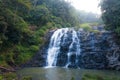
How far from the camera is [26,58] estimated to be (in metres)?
30.9

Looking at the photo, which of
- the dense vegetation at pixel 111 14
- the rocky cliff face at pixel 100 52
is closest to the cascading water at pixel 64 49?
the rocky cliff face at pixel 100 52

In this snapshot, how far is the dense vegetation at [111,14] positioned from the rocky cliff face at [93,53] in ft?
3.32

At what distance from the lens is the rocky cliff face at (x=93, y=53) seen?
27.8 metres

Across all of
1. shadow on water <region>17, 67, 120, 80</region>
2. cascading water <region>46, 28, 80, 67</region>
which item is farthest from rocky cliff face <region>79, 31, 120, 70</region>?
shadow on water <region>17, 67, 120, 80</region>

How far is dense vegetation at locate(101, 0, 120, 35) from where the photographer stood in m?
28.5

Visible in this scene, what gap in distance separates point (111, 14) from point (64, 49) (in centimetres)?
707

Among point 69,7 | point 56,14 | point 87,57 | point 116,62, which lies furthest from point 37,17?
point 116,62

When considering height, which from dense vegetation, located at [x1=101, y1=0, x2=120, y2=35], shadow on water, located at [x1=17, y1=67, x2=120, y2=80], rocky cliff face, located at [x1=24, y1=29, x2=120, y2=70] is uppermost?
dense vegetation, located at [x1=101, y1=0, x2=120, y2=35]

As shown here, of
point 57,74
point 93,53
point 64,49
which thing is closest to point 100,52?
point 93,53

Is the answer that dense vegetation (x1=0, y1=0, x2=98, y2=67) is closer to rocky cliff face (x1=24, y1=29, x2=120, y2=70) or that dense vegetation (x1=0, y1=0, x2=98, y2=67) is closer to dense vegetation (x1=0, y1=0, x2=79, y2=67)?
dense vegetation (x1=0, y1=0, x2=79, y2=67)

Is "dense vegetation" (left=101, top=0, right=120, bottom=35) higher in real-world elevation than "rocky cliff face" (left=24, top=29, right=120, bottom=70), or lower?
higher

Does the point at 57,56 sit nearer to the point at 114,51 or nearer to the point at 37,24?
the point at 114,51

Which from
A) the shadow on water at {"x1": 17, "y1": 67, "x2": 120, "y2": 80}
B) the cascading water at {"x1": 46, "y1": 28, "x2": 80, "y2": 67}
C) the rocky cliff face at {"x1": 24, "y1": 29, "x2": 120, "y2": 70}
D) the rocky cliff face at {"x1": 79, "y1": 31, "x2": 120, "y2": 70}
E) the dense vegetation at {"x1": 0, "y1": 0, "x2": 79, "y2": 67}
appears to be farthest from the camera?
the cascading water at {"x1": 46, "y1": 28, "x2": 80, "y2": 67}

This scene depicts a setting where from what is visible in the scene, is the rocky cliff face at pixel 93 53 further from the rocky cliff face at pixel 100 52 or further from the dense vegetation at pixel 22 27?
the dense vegetation at pixel 22 27
